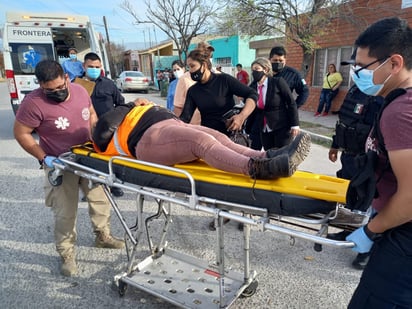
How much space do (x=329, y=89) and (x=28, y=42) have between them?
8.23 m

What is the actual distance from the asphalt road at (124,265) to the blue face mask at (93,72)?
1675mm

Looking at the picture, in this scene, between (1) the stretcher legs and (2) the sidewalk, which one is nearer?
(1) the stretcher legs

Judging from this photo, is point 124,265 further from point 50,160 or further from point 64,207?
point 50,160

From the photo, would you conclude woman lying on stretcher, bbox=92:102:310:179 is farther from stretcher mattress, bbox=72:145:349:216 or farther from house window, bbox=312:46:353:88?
house window, bbox=312:46:353:88

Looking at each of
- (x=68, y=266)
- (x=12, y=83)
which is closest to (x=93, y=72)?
(x=68, y=266)

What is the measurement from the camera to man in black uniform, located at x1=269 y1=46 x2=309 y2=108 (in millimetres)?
4020

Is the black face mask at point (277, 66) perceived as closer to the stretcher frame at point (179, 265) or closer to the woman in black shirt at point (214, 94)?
the woman in black shirt at point (214, 94)

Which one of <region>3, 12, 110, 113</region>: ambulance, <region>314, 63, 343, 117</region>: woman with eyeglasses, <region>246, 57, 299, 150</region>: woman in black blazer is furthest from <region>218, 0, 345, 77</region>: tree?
<region>246, 57, 299, 150</region>: woman in black blazer

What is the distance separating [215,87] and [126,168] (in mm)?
1413

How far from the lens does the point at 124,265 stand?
2893 millimetres

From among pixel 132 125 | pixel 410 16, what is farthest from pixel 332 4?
pixel 132 125

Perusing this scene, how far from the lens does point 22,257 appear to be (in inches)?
119

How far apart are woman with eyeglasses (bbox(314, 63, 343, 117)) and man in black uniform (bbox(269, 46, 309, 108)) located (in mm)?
5592

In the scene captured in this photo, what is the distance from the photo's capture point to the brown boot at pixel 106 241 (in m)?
3.13
